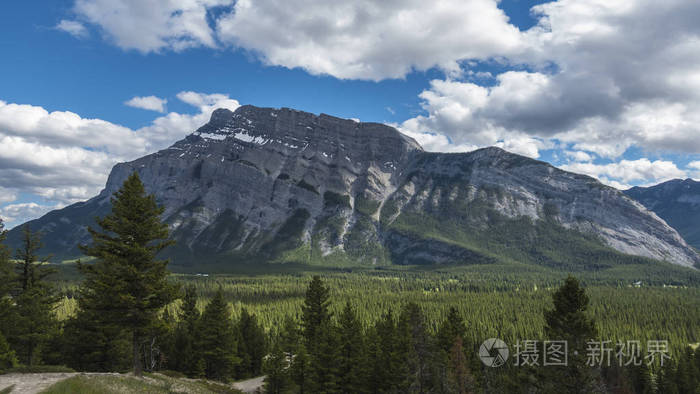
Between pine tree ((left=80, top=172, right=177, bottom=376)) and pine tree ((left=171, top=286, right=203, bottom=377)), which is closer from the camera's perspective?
pine tree ((left=80, top=172, right=177, bottom=376))

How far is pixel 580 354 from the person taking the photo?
2738cm

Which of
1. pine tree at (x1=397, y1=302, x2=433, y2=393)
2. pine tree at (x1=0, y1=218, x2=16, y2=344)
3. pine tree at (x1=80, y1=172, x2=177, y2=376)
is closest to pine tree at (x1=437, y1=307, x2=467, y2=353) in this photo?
pine tree at (x1=397, y1=302, x2=433, y2=393)

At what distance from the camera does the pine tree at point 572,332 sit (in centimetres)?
2716

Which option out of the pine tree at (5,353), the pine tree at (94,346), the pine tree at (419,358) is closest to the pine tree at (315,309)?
the pine tree at (419,358)

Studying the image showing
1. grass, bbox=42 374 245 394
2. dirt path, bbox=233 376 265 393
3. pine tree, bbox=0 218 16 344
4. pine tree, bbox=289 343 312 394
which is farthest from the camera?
dirt path, bbox=233 376 265 393

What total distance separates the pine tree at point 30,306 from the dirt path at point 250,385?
27.1 metres

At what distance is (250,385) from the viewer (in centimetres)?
6303

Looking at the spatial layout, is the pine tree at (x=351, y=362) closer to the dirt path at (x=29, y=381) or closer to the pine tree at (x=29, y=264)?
the dirt path at (x=29, y=381)

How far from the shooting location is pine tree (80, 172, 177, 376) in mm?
26516

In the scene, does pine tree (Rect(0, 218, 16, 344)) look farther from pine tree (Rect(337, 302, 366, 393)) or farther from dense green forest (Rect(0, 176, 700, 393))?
pine tree (Rect(337, 302, 366, 393))

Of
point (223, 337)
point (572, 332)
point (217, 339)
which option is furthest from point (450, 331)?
point (217, 339)

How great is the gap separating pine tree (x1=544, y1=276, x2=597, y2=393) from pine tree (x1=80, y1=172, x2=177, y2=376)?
28.9m

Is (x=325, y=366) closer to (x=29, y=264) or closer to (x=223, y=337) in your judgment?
(x=223, y=337)

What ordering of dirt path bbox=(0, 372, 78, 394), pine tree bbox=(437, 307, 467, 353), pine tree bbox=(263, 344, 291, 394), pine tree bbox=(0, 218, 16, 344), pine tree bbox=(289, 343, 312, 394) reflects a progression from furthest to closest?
pine tree bbox=(263, 344, 291, 394)
pine tree bbox=(437, 307, 467, 353)
pine tree bbox=(289, 343, 312, 394)
pine tree bbox=(0, 218, 16, 344)
dirt path bbox=(0, 372, 78, 394)
